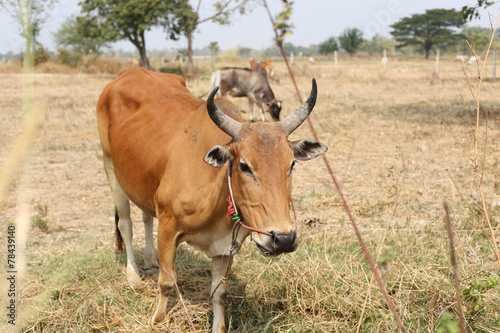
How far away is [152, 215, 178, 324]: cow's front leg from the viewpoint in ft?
11.6

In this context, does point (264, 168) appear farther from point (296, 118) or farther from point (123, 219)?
point (123, 219)

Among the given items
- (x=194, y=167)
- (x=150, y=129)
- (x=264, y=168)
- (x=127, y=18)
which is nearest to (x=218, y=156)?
(x=264, y=168)

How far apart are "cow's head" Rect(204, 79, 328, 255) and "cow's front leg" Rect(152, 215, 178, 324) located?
29.8 inches

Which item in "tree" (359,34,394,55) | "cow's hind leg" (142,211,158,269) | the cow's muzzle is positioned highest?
"tree" (359,34,394,55)

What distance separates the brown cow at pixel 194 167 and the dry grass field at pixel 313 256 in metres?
0.36

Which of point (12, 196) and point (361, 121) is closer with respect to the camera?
point (12, 196)

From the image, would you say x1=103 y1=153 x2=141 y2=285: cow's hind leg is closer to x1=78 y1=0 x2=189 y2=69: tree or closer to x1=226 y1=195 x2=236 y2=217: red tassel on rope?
x1=226 y1=195 x2=236 y2=217: red tassel on rope

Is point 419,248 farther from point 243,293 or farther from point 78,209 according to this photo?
point 78,209

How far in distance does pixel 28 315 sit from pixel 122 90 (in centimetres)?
219

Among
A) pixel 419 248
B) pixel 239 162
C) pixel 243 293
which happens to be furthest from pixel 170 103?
pixel 419 248

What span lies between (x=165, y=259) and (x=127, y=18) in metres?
25.3

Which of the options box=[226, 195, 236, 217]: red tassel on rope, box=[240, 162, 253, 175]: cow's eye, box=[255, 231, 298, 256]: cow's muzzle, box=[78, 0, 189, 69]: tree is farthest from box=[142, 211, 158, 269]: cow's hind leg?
box=[78, 0, 189, 69]: tree

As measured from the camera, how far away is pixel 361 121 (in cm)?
1277

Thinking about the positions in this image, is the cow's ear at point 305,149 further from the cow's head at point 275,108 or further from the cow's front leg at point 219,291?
the cow's head at point 275,108
